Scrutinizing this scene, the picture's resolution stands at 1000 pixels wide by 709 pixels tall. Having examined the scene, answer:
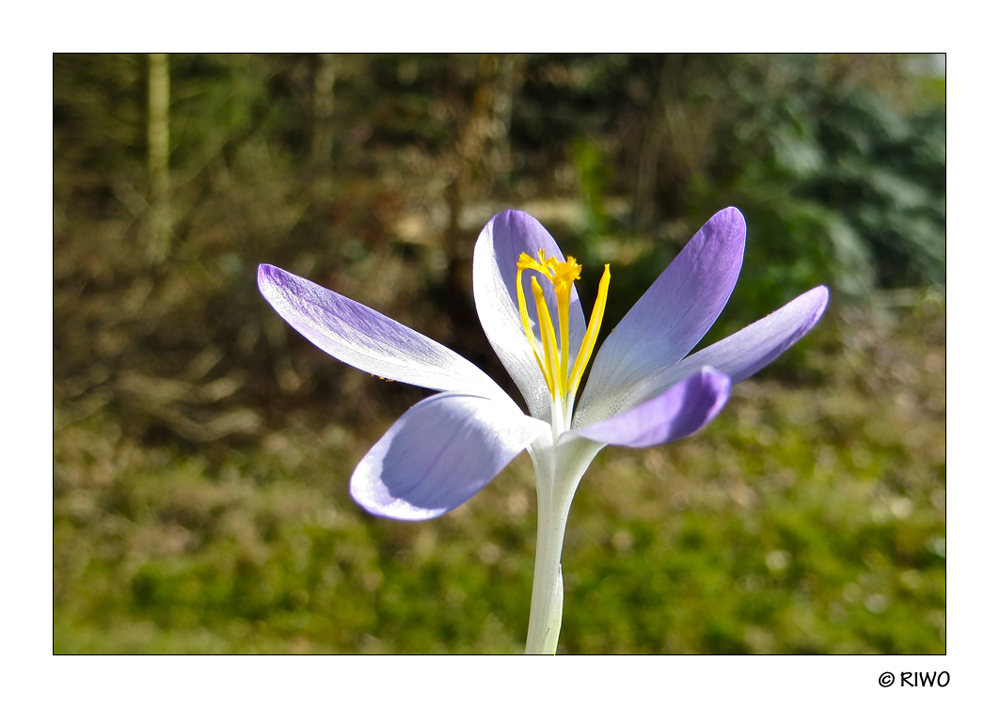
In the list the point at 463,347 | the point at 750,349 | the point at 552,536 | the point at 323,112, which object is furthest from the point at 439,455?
the point at 323,112

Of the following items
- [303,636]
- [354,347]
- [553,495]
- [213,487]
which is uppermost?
[354,347]

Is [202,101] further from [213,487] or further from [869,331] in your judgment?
[869,331]

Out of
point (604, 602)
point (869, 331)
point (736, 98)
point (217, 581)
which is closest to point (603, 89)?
point (736, 98)

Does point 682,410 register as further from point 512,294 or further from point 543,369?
point 512,294

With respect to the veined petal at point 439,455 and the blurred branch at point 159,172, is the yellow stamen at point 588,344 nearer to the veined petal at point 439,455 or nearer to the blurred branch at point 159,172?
the veined petal at point 439,455

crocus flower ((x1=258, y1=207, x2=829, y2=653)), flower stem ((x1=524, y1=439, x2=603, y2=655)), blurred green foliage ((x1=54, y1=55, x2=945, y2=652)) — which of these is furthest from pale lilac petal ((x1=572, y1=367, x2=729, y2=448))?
blurred green foliage ((x1=54, y1=55, x2=945, y2=652))

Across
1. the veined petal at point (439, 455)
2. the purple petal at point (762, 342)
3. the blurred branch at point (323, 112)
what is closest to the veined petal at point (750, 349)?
the purple petal at point (762, 342)
